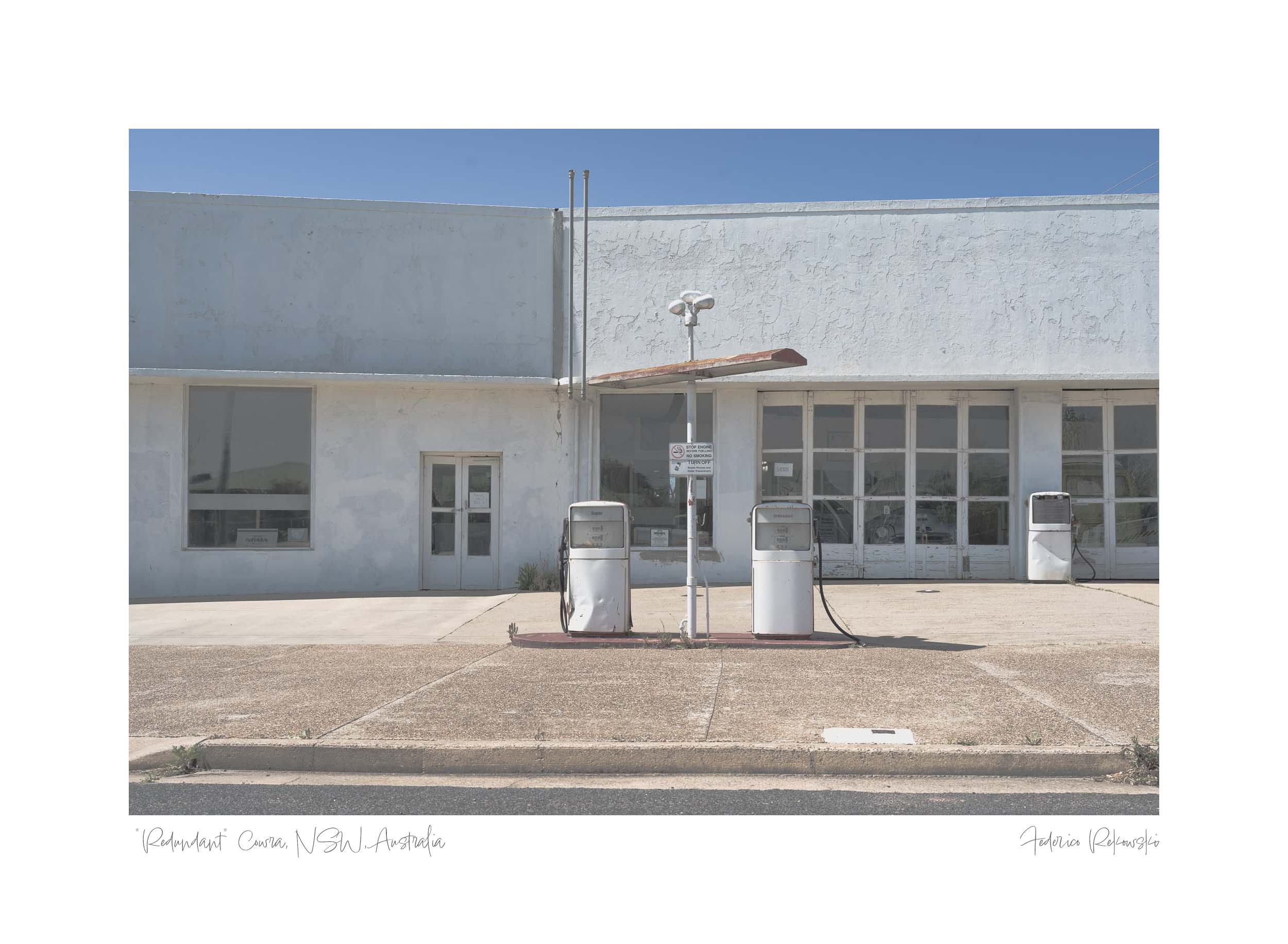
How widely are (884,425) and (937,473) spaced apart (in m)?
1.17

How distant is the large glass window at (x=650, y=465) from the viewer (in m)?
15.8

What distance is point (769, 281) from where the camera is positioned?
15.7 m

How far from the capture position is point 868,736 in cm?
621

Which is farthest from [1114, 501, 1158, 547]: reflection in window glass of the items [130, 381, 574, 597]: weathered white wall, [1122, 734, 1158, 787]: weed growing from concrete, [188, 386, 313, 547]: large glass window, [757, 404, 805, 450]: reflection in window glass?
[188, 386, 313, 547]: large glass window

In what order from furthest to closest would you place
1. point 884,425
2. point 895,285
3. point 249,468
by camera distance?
1. point 884,425
2. point 895,285
3. point 249,468

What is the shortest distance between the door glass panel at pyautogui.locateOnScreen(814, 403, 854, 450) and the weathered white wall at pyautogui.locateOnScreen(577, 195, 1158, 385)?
2.71 feet

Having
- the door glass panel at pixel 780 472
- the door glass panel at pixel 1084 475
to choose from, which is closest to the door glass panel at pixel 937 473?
the door glass panel at pixel 1084 475

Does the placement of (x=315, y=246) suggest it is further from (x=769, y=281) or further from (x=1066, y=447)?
(x=1066, y=447)

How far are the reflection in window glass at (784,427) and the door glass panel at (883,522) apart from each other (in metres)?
1.52

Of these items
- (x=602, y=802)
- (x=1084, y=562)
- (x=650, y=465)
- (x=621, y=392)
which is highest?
(x=621, y=392)

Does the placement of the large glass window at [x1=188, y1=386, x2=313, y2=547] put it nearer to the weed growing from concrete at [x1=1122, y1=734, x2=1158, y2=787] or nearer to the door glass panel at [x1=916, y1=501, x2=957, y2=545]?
the door glass panel at [x1=916, y1=501, x2=957, y2=545]

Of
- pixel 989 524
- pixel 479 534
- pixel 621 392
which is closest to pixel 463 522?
pixel 479 534

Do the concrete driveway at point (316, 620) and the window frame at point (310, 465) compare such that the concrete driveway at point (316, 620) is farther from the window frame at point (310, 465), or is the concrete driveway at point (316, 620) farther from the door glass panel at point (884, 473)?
the door glass panel at point (884, 473)

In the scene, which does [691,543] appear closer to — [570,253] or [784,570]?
[784,570]
